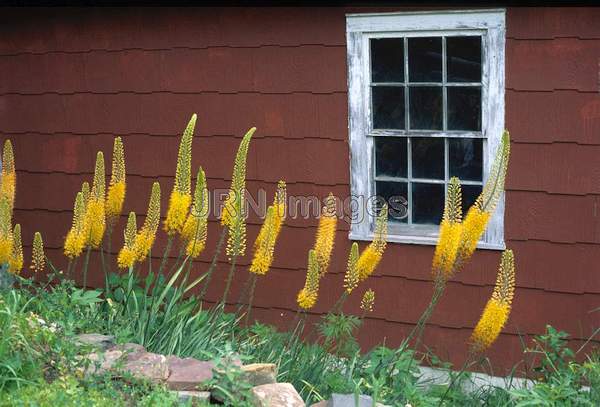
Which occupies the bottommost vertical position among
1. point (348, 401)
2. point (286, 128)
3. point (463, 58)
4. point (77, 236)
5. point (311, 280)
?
point (348, 401)

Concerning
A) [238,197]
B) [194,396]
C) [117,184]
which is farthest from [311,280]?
[117,184]

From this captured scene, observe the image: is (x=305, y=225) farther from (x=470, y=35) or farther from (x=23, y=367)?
(x=23, y=367)

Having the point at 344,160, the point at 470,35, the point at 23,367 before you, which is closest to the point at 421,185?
the point at 344,160

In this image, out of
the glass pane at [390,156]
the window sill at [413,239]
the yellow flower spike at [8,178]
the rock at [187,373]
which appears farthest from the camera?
the glass pane at [390,156]

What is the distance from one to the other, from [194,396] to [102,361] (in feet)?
1.73

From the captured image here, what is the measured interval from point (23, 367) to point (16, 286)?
329 centimetres

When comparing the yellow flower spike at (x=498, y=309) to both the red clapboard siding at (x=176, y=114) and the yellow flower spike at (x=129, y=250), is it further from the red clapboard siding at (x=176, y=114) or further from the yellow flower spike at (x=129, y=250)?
the red clapboard siding at (x=176, y=114)

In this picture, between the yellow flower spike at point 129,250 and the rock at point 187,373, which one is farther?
the yellow flower spike at point 129,250

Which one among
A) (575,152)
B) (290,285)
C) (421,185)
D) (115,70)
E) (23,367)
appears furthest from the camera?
(115,70)

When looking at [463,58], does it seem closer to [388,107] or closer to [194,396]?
[388,107]

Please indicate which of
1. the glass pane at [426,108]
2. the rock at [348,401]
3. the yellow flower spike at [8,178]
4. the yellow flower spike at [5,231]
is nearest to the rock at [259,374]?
the rock at [348,401]

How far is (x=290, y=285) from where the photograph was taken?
293 inches

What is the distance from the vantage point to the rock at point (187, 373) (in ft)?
15.9

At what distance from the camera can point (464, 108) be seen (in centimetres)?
674
